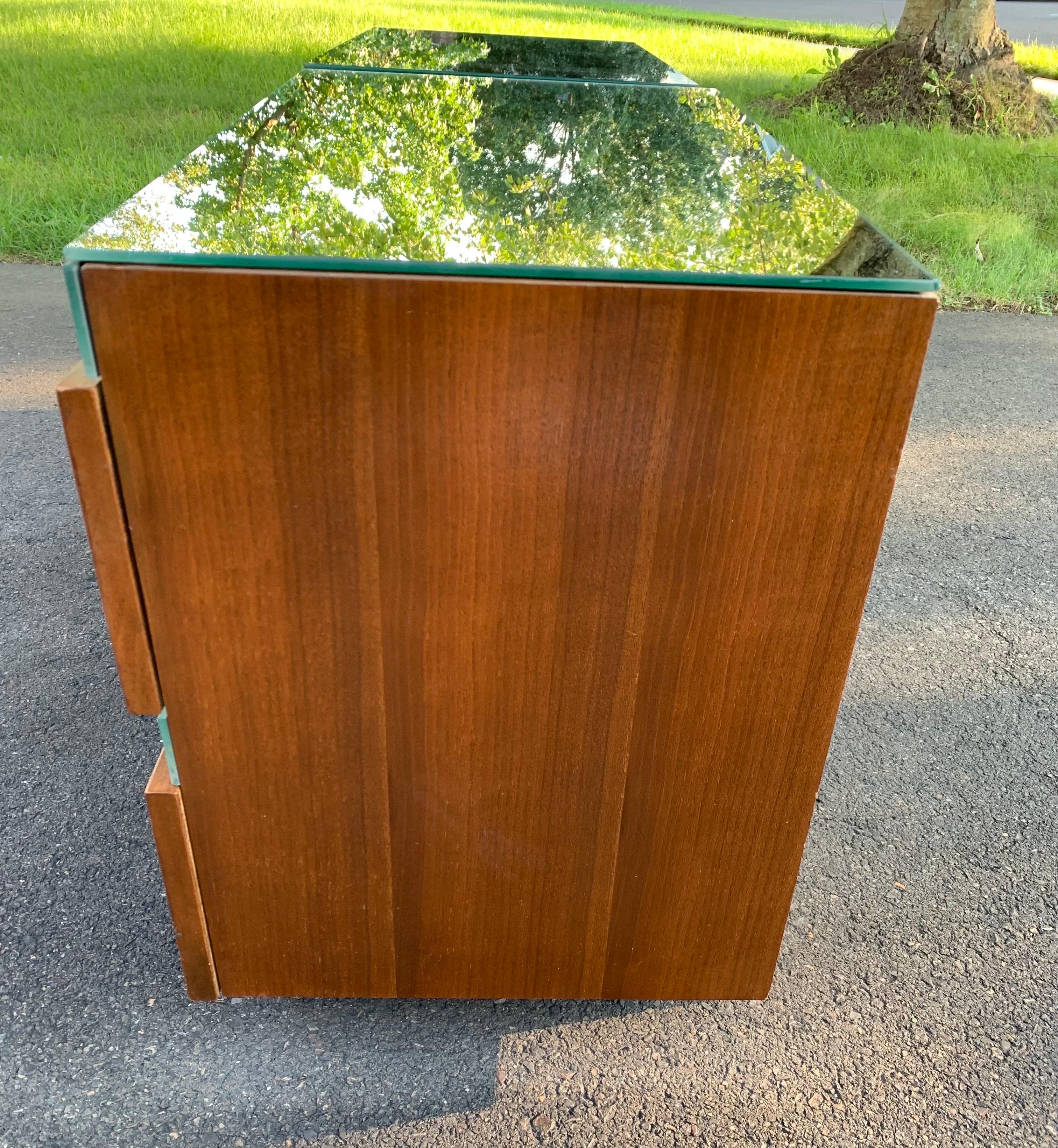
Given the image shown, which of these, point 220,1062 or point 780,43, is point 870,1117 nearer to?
point 220,1062

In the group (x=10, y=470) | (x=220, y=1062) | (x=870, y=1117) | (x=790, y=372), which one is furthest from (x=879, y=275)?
(x=10, y=470)

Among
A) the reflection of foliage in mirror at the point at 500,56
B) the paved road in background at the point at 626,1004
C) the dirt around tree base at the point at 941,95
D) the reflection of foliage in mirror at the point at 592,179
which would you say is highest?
the reflection of foliage in mirror at the point at 592,179

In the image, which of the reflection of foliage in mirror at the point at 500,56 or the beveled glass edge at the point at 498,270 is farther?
the reflection of foliage in mirror at the point at 500,56

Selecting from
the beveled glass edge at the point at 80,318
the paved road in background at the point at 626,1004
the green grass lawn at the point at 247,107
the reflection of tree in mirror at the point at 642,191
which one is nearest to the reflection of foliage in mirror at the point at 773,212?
the reflection of tree in mirror at the point at 642,191

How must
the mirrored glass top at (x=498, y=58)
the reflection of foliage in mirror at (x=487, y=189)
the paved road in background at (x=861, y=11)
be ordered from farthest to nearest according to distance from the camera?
the paved road in background at (x=861, y=11) → the mirrored glass top at (x=498, y=58) → the reflection of foliage in mirror at (x=487, y=189)

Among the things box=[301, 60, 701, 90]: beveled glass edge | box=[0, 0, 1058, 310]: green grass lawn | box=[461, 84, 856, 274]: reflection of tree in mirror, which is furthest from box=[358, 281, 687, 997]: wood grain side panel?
box=[0, 0, 1058, 310]: green grass lawn

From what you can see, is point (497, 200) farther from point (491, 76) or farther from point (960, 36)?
point (960, 36)

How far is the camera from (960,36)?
6.17 metres

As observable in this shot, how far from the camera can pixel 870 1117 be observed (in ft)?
4.06

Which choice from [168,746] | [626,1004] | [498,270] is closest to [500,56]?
[498,270]

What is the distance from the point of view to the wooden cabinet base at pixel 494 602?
0.89 metres

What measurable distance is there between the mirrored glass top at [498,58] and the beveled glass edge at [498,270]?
57.3 inches

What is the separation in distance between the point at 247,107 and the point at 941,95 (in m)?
4.36

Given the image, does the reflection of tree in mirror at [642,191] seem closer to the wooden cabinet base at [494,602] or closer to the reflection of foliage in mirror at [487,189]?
the reflection of foliage in mirror at [487,189]
